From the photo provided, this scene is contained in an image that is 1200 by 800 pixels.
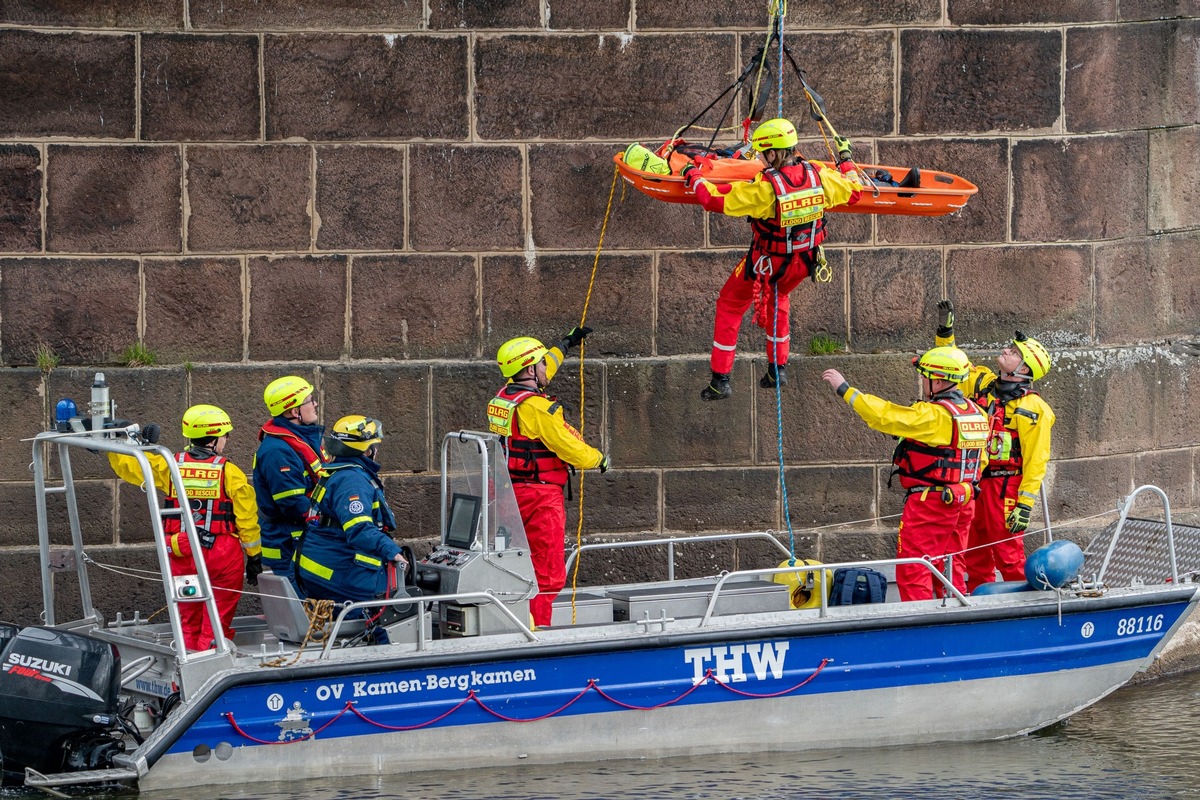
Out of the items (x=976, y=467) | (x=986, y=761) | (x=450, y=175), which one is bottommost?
(x=986, y=761)

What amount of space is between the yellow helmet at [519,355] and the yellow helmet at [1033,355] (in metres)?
2.93

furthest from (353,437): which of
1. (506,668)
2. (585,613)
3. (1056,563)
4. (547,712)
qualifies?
(1056,563)

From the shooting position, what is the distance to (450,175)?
9.78 m

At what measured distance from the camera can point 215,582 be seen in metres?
8.51

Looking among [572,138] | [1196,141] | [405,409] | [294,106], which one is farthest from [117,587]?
[1196,141]

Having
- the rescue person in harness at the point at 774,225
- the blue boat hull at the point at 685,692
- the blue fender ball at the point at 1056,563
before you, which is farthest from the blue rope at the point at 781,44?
the blue boat hull at the point at 685,692

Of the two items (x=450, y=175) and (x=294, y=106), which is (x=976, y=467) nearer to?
(x=450, y=175)

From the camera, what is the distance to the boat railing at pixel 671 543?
932 centimetres

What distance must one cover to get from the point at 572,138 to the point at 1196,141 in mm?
4188

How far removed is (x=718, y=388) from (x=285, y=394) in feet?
8.65

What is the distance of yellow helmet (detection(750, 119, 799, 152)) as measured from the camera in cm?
880

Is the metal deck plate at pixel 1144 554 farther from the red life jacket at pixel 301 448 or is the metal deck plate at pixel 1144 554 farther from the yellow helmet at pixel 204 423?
the yellow helmet at pixel 204 423

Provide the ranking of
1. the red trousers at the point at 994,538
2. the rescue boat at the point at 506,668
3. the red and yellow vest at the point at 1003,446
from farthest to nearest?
the red trousers at the point at 994,538 < the red and yellow vest at the point at 1003,446 < the rescue boat at the point at 506,668

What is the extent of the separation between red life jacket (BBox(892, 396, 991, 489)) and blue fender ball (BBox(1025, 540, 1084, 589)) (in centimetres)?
60
